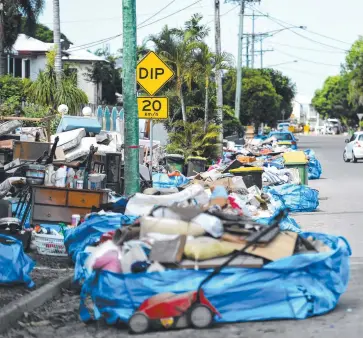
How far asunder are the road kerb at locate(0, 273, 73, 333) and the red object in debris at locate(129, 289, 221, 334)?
133cm

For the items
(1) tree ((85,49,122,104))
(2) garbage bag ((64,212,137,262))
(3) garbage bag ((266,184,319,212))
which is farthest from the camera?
(1) tree ((85,49,122,104))

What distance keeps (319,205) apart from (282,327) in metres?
12.8

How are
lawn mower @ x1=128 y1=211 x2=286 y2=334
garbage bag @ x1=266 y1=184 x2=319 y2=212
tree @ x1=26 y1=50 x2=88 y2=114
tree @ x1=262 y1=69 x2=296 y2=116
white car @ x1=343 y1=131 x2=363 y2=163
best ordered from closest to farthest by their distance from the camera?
lawn mower @ x1=128 y1=211 x2=286 y2=334 → garbage bag @ x1=266 y1=184 x2=319 y2=212 → tree @ x1=26 y1=50 x2=88 y2=114 → white car @ x1=343 y1=131 x2=363 y2=163 → tree @ x1=262 y1=69 x2=296 y2=116

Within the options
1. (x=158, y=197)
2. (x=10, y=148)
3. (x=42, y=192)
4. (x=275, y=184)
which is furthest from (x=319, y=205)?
(x=158, y=197)

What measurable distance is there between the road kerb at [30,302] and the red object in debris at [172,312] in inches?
52.5

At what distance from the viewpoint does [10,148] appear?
766 inches

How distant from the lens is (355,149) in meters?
42.4

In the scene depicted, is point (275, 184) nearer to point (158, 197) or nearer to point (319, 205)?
point (319, 205)

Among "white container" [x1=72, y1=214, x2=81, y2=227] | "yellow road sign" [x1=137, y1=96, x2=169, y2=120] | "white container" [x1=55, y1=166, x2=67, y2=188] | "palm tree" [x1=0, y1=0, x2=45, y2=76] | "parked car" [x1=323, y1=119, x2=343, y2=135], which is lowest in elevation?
"parked car" [x1=323, y1=119, x2=343, y2=135]

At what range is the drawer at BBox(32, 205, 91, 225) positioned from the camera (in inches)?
531

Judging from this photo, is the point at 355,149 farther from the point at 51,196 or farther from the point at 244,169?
the point at 51,196

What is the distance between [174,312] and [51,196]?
6.47m

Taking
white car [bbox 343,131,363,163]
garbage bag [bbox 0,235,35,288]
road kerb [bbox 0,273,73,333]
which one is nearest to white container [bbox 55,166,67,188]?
road kerb [bbox 0,273,73,333]

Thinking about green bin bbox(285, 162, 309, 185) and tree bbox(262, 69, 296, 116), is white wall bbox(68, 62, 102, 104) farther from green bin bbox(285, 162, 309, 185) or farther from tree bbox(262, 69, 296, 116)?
tree bbox(262, 69, 296, 116)
